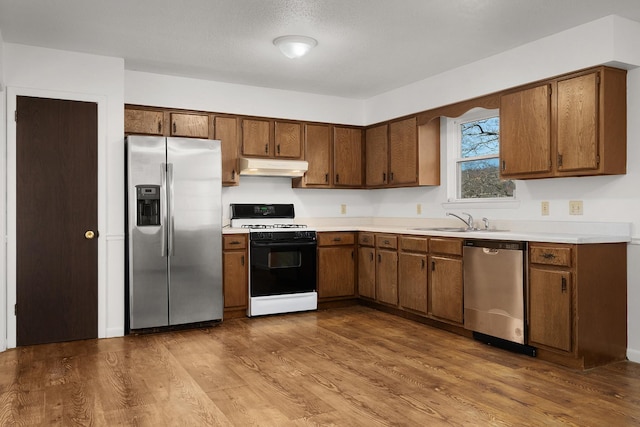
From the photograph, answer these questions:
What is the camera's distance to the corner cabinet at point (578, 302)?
3.37 m

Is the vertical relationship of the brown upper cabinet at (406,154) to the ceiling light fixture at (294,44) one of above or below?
below

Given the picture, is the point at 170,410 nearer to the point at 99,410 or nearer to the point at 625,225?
the point at 99,410

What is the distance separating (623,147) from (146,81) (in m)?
4.20

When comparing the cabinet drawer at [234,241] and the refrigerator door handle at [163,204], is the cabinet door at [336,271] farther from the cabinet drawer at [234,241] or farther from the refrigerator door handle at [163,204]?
the refrigerator door handle at [163,204]

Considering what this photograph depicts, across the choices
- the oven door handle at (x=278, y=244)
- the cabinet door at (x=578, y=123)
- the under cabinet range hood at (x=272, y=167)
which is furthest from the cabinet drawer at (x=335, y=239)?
the cabinet door at (x=578, y=123)

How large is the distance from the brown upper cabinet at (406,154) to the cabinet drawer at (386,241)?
653 mm

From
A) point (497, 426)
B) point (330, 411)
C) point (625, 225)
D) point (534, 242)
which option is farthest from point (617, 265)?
point (330, 411)

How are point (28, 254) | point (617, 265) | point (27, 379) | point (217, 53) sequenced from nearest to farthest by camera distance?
point (27, 379)
point (617, 265)
point (28, 254)
point (217, 53)

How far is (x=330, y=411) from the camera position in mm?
2689

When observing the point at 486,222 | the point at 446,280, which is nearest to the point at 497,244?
the point at 446,280

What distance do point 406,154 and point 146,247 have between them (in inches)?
112

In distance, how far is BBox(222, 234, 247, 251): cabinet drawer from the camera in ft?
16.2

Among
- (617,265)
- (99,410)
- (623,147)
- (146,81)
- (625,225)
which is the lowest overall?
(99,410)

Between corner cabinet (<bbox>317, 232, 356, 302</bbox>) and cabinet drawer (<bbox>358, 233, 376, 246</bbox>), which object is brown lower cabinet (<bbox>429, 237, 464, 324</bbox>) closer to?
cabinet drawer (<bbox>358, 233, 376, 246</bbox>)
